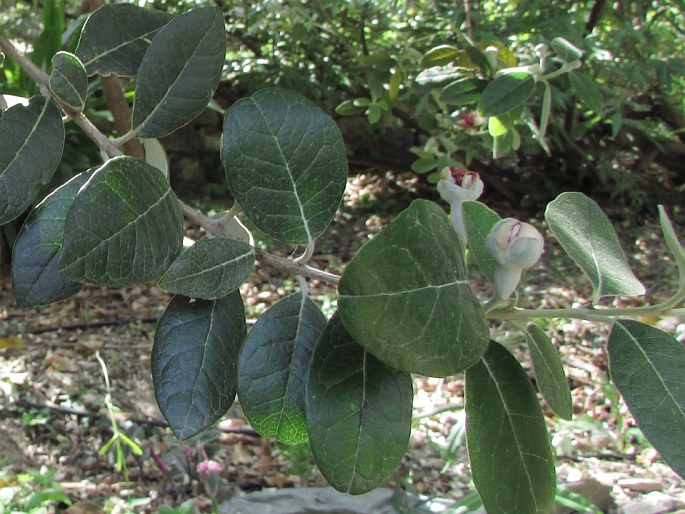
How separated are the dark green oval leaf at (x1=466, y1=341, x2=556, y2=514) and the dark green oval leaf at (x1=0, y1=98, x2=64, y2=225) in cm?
35

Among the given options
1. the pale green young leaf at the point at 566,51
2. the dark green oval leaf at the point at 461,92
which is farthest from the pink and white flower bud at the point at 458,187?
the pale green young leaf at the point at 566,51

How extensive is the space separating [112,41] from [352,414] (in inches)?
15.5

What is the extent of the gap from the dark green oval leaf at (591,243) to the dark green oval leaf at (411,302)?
16 centimetres

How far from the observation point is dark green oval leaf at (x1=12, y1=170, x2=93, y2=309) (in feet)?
1.62

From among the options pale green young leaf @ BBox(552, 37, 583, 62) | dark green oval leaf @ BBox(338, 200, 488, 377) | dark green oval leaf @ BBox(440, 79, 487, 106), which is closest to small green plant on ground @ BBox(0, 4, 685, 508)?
dark green oval leaf @ BBox(338, 200, 488, 377)

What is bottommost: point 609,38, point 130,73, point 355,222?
point 355,222

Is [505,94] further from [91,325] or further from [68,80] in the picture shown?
[91,325]

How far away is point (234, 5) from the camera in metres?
3.16

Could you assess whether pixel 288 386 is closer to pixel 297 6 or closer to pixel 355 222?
pixel 297 6

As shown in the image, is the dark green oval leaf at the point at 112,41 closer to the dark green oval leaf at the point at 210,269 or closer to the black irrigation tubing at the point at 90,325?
the dark green oval leaf at the point at 210,269

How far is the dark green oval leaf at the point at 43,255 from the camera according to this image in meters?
0.49

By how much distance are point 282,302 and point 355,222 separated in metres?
3.58

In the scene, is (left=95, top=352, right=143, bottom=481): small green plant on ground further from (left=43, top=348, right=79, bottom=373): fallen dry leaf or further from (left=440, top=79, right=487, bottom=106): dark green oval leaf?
(left=440, top=79, right=487, bottom=106): dark green oval leaf

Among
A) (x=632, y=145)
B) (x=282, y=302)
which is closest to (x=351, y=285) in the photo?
(x=282, y=302)
